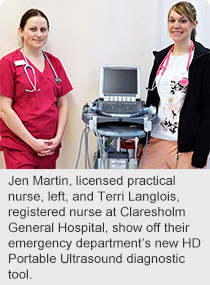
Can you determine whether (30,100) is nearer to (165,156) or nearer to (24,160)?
(24,160)

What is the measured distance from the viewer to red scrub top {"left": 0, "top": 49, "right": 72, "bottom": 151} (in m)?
1.79

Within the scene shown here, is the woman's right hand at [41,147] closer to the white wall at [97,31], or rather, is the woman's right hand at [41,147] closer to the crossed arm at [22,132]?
the crossed arm at [22,132]

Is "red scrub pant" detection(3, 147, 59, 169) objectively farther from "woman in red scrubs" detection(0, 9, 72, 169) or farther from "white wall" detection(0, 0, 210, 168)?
"white wall" detection(0, 0, 210, 168)

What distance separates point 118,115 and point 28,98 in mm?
488

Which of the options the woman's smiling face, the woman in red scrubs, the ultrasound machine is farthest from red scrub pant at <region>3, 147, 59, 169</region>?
the woman's smiling face

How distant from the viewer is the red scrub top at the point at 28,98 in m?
1.79

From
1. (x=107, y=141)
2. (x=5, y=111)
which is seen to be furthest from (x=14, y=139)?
(x=107, y=141)

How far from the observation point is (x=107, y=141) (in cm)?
201

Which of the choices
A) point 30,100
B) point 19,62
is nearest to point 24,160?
point 30,100

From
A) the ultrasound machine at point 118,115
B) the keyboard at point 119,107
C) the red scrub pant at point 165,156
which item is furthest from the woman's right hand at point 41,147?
the red scrub pant at point 165,156

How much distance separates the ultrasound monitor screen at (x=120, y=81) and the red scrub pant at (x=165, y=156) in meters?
0.29

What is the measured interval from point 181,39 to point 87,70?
Result: 23.9 inches

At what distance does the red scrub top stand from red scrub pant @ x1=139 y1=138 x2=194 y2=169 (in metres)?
0.52

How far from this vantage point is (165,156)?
1.88 meters
